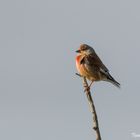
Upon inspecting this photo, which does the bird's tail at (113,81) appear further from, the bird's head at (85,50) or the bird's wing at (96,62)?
the bird's head at (85,50)

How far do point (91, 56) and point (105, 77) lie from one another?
73 cm

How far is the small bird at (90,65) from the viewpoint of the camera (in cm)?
1184

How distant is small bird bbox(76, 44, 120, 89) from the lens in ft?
38.8

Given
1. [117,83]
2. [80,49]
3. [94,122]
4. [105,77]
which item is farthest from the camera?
[80,49]

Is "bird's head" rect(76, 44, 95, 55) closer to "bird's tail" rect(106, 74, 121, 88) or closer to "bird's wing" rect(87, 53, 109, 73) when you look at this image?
"bird's wing" rect(87, 53, 109, 73)

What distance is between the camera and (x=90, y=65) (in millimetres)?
11867

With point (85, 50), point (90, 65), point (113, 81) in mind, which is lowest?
point (113, 81)

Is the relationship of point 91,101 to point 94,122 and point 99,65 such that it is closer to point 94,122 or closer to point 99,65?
point 94,122

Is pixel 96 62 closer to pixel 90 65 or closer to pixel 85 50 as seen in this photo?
pixel 90 65

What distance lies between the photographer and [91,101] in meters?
5.07

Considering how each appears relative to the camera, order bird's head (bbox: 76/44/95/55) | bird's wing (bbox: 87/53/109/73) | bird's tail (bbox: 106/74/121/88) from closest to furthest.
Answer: bird's tail (bbox: 106/74/121/88) < bird's wing (bbox: 87/53/109/73) < bird's head (bbox: 76/44/95/55)

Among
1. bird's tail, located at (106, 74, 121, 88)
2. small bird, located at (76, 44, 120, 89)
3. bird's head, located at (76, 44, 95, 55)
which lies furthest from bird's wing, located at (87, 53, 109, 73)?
bird's tail, located at (106, 74, 121, 88)

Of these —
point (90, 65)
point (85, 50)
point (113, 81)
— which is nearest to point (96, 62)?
point (90, 65)

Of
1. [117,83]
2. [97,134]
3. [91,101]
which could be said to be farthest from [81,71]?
[97,134]
